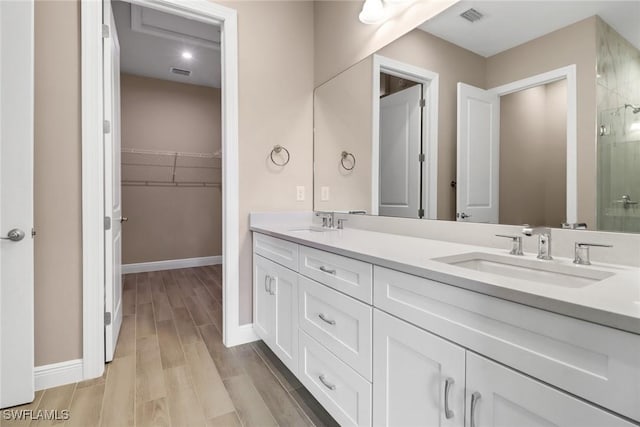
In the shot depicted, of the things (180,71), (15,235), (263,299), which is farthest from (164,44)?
(263,299)

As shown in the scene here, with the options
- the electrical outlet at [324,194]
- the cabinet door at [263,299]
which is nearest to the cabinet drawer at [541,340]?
the cabinet door at [263,299]

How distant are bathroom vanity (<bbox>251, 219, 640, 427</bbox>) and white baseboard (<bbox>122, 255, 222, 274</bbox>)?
355 cm

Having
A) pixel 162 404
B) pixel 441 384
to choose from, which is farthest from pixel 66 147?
pixel 441 384

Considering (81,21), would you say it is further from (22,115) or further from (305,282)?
(305,282)

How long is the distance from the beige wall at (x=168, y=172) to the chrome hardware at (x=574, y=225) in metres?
4.50

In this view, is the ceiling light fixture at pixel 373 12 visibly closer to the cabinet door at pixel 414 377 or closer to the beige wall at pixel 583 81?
the beige wall at pixel 583 81

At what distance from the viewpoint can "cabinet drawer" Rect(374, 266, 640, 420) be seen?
1.81 feet

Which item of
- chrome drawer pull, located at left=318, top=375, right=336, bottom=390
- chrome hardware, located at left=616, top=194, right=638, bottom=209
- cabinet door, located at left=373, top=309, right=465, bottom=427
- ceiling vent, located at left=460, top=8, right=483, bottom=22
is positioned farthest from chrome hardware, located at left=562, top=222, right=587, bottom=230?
chrome drawer pull, located at left=318, top=375, right=336, bottom=390

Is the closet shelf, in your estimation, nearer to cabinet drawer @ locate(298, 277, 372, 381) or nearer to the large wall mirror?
the large wall mirror

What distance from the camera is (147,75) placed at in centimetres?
431

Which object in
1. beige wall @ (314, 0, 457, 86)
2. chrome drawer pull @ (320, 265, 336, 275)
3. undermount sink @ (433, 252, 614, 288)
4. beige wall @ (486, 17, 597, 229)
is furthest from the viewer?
beige wall @ (314, 0, 457, 86)

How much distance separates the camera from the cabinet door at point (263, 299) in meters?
1.94

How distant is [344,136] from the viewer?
230 cm

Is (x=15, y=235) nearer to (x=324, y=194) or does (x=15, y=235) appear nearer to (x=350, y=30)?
(x=324, y=194)
